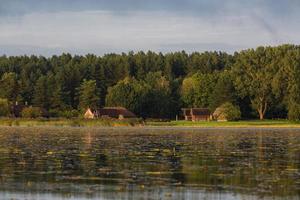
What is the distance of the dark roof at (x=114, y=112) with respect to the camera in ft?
482

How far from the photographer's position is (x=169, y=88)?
16838cm

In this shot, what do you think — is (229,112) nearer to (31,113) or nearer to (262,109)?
(262,109)

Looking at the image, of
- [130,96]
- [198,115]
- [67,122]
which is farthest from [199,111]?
[67,122]

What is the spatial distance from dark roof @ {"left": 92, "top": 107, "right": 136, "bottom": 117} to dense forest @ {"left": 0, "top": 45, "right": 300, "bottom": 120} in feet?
15.9

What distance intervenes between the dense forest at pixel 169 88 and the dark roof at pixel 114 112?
484 centimetres

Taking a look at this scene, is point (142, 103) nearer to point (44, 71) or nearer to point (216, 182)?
point (44, 71)

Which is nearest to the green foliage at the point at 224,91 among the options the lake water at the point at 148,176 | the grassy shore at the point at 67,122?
the grassy shore at the point at 67,122

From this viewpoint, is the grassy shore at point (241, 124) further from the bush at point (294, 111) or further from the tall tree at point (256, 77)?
the tall tree at point (256, 77)

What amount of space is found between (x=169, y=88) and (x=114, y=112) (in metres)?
24.6

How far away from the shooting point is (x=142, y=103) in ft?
508

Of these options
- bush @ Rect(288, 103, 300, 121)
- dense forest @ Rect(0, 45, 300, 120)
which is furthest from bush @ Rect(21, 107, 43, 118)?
bush @ Rect(288, 103, 300, 121)

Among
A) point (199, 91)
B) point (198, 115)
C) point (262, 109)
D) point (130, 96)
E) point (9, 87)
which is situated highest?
Answer: point (9, 87)

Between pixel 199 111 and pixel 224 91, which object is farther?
pixel 199 111

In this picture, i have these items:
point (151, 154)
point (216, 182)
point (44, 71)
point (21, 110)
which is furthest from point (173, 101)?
point (216, 182)
